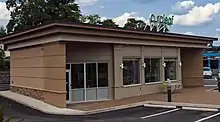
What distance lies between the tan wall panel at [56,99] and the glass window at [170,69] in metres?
11.0

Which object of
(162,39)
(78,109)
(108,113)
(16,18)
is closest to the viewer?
(108,113)

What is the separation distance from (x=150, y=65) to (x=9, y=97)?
10364 mm

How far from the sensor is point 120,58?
2319 centimetres

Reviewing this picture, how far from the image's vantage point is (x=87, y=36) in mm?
20062

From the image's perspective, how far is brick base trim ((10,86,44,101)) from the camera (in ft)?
71.9

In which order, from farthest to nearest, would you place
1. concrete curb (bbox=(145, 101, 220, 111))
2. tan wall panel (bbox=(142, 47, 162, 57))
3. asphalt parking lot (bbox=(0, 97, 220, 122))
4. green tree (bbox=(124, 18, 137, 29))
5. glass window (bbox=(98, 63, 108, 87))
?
green tree (bbox=(124, 18, 137, 29)), tan wall panel (bbox=(142, 47, 162, 57)), glass window (bbox=(98, 63, 108, 87)), concrete curb (bbox=(145, 101, 220, 111)), asphalt parking lot (bbox=(0, 97, 220, 122))

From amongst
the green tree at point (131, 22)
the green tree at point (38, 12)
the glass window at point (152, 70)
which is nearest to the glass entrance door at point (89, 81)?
the glass window at point (152, 70)

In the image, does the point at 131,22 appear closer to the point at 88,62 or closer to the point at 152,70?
the point at 152,70

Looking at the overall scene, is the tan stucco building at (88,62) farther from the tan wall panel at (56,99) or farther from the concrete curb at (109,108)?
the concrete curb at (109,108)

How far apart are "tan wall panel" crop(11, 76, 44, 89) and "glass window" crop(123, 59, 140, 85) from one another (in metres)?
5.58

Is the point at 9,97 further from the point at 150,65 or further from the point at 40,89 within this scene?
the point at 150,65

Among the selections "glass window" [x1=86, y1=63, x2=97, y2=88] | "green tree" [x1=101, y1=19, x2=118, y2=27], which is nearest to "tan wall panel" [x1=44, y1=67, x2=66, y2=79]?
"glass window" [x1=86, y1=63, x2=97, y2=88]

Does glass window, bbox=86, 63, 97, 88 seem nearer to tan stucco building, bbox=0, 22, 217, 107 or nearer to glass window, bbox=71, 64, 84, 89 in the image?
tan stucco building, bbox=0, 22, 217, 107

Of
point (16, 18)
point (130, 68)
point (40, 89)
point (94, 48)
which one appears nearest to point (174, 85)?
point (130, 68)
